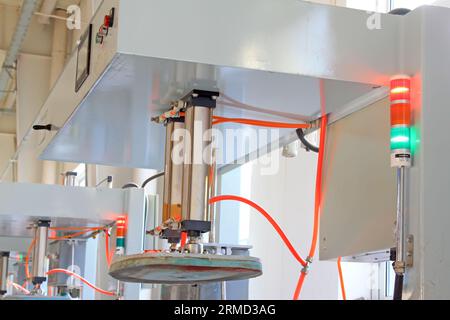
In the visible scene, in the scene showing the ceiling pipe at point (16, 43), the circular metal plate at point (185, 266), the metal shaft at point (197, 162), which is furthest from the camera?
the ceiling pipe at point (16, 43)

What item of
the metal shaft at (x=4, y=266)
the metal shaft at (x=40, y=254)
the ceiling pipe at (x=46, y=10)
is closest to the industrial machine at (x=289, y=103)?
the metal shaft at (x=40, y=254)

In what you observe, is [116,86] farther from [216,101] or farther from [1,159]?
[1,159]

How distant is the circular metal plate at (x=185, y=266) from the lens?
1.30 m

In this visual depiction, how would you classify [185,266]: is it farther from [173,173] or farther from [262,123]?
[262,123]

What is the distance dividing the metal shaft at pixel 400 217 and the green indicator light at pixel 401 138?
0.13 ft

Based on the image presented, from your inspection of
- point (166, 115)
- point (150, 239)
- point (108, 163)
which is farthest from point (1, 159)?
point (166, 115)

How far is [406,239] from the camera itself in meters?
1.34

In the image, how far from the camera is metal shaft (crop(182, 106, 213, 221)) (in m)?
1.47

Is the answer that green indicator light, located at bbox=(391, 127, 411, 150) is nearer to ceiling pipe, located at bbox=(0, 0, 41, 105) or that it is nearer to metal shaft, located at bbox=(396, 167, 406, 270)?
metal shaft, located at bbox=(396, 167, 406, 270)

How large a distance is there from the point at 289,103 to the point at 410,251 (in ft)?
1.44

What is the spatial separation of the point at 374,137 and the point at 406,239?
0.27 meters

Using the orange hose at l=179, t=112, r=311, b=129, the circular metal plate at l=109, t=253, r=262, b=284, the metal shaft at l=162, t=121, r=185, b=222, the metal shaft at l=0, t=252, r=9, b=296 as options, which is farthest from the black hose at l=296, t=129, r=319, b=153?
the metal shaft at l=0, t=252, r=9, b=296

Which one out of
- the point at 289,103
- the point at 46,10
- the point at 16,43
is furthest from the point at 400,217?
the point at 46,10

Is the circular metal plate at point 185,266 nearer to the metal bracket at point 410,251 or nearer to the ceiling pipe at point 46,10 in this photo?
the metal bracket at point 410,251
